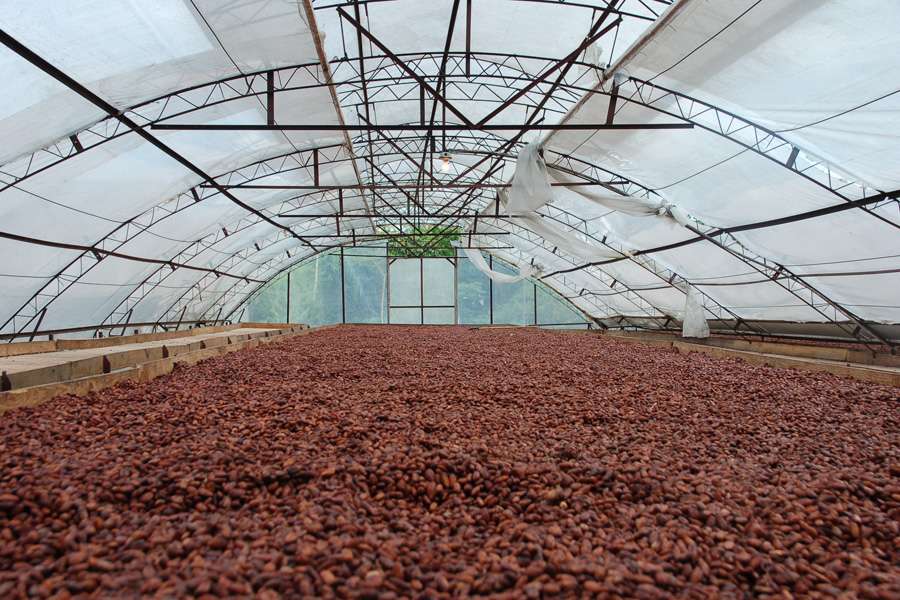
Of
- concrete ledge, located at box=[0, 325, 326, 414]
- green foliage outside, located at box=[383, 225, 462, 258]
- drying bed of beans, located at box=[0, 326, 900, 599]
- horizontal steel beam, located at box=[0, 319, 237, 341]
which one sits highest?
green foliage outside, located at box=[383, 225, 462, 258]

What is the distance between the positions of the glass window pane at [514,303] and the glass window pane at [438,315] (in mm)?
2091

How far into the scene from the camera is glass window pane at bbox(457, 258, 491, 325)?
67.4 feet

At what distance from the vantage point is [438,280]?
A: 20.6 meters

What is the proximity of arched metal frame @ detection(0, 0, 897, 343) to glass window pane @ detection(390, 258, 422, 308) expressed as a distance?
896cm

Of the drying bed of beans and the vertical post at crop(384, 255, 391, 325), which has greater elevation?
the vertical post at crop(384, 255, 391, 325)

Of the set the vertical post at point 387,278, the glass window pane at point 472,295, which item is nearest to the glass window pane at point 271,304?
the vertical post at point 387,278

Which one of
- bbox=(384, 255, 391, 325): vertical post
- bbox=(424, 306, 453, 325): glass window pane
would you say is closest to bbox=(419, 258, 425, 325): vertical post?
bbox=(424, 306, 453, 325): glass window pane

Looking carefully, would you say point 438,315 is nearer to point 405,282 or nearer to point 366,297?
point 405,282

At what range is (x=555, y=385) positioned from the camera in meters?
3.77

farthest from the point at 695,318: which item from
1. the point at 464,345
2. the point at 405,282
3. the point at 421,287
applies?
the point at 405,282

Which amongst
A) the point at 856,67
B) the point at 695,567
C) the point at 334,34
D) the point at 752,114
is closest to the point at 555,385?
the point at 695,567

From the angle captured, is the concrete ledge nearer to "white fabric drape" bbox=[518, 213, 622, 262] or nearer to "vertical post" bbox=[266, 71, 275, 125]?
"vertical post" bbox=[266, 71, 275, 125]

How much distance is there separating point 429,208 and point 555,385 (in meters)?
16.1

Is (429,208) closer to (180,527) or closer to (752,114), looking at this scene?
(752,114)
